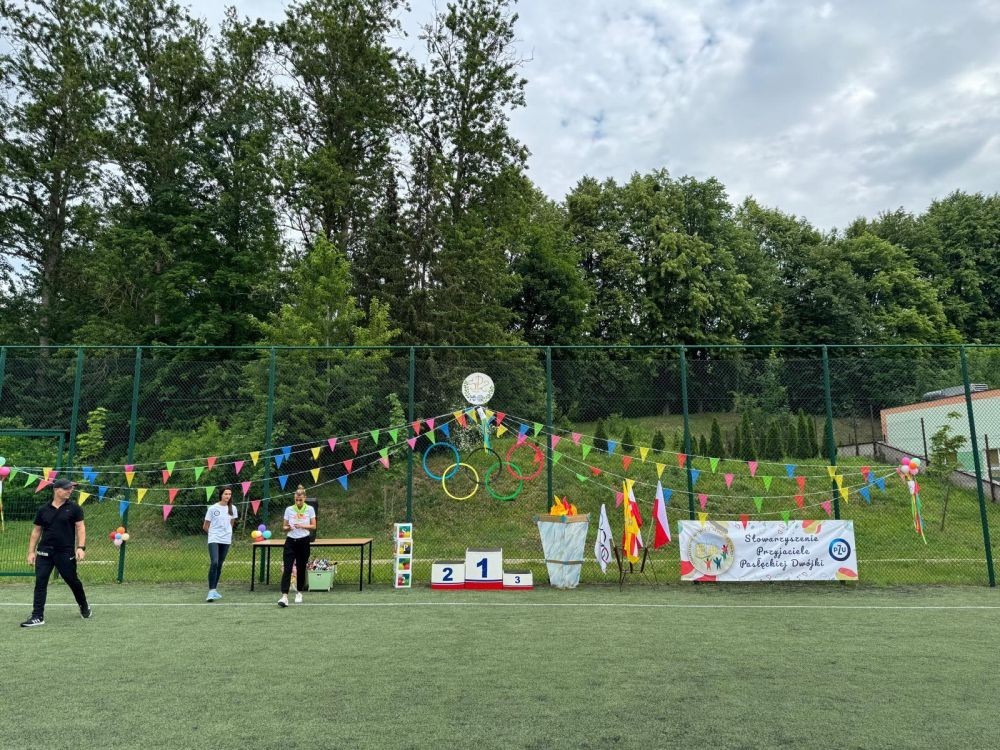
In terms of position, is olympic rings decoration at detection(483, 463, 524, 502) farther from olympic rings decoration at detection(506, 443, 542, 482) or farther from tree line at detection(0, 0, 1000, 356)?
tree line at detection(0, 0, 1000, 356)

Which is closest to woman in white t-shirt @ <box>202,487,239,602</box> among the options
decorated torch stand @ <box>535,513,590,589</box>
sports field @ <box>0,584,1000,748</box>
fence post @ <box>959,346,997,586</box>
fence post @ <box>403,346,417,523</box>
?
sports field @ <box>0,584,1000,748</box>

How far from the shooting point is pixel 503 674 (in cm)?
502

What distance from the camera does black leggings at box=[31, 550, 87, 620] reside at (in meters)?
6.82

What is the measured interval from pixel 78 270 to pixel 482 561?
23.7 m

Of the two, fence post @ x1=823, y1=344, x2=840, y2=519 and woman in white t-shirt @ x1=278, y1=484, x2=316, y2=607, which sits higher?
fence post @ x1=823, y1=344, x2=840, y2=519

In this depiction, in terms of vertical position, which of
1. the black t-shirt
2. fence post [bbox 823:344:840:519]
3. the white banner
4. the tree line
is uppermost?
the tree line

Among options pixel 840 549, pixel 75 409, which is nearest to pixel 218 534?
pixel 75 409

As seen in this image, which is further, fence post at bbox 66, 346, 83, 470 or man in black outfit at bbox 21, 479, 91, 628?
fence post at bbox 66, 346, 83, 470

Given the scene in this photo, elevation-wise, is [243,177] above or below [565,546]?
above

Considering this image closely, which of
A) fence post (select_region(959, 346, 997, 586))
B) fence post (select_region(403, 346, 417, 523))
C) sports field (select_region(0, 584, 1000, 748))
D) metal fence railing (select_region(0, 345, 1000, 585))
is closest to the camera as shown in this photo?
sports field (select_region(0, 584, 1000, 748))

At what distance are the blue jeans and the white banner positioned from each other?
21.5 ft

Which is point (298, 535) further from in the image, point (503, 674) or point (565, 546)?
point (503, 674)

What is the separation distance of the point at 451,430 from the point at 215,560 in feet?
15.6

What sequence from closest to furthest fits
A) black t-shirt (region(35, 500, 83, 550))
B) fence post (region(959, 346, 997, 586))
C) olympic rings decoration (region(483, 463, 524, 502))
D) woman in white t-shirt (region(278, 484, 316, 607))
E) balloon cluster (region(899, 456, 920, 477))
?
black t-shirt (region(35, 500, 83, 550)), woman in white t-shirt (region(278, 484, 316, 607)), fence post (region(959, 346, 997, 586)), balloon cluster (region(899, 456, 920, 477)), olympic rings decoration (region(483, 463, 524, 502))
